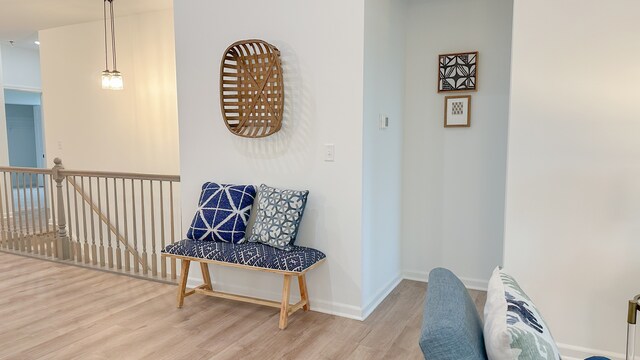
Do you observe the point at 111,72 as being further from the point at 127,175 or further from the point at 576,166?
the point at 576,166

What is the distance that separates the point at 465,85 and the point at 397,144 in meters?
0.71

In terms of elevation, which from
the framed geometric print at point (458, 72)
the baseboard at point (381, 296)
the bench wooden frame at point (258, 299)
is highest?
the framed geometric print at point (458, 72)

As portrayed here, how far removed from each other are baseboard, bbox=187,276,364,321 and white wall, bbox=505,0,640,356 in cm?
110

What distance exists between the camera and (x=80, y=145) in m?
5.84

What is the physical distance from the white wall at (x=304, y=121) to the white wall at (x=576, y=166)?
3.33ft

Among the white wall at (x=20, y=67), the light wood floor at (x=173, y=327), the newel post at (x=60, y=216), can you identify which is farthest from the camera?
the white wall at (x=20, y=67)

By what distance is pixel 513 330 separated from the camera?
42.8 inches

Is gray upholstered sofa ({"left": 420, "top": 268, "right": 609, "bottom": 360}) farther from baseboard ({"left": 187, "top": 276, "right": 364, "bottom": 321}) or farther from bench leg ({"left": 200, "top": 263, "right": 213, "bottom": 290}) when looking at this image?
bench leg ({"left": 200, "top": 263, "right": 213, "bottom": 290})

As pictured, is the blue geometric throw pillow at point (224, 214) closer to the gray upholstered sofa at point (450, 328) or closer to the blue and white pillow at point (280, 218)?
the blue and white pillow at point (280, 218)

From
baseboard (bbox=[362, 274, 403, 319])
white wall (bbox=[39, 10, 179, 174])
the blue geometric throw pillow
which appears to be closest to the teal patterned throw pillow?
baseboard (bbox=[362, 274, 403, 319])

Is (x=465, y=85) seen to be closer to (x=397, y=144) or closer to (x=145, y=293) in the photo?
(x=397, y=144)

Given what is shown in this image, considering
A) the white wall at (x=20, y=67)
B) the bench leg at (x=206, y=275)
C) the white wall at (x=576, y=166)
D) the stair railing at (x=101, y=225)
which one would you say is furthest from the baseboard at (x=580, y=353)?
the white wall at (x=20, y=67)

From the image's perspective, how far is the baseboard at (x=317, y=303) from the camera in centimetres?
309

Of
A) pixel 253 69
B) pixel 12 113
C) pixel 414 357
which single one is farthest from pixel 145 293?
pixel 12 113
